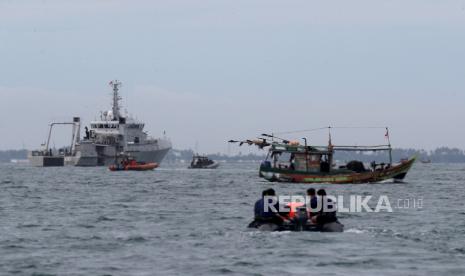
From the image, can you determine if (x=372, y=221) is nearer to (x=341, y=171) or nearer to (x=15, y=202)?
(x=15, y=202)

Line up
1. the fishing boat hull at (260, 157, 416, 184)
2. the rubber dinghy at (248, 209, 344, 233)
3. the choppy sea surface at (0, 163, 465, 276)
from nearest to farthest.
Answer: the choppy sea surface at (0, 163, 465, 276), the rubber dinghy at (248, 209, 344, 233), the fishing boat hull at (260, 157, 416, 184)

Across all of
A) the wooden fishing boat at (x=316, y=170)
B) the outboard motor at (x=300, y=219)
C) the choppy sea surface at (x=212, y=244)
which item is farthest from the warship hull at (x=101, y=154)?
the outboard motor at (x=300, y=219)

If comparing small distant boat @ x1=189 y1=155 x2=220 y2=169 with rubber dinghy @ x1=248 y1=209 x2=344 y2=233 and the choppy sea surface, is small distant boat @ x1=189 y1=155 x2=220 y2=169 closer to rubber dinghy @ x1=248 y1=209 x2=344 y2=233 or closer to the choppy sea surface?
the choppy sea surface

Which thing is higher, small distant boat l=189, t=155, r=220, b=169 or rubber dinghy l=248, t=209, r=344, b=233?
small distant boat l=189, t=155, r=220, b=169

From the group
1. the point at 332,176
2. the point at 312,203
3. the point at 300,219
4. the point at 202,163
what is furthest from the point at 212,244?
the point at 202,163

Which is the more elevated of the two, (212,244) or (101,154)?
(101,154)

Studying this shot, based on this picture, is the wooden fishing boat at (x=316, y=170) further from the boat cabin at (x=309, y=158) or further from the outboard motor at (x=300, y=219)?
the outboard motor at (x=300, y=219)

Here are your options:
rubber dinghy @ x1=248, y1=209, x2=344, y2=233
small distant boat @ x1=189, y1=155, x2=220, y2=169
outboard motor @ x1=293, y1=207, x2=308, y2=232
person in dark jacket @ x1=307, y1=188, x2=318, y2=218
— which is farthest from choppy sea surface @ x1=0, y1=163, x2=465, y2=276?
small distant boat @ x1=189, y1=155, x2=220, y2=169

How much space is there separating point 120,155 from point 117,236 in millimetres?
146499

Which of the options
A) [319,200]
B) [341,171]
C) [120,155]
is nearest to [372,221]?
[319,200]

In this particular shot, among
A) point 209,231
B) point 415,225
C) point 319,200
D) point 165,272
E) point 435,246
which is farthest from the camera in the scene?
point 415,225

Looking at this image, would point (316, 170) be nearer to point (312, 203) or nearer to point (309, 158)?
point (309, 158)

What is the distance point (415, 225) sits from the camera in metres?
42.1

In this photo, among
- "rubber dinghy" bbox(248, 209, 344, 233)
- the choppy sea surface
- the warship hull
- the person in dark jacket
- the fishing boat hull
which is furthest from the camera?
the warship hull
